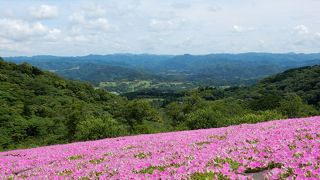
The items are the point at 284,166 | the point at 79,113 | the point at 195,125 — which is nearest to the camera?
the point at 284,166

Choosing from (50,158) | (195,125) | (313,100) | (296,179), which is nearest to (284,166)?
(296,179)

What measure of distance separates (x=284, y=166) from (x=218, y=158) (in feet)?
8.64

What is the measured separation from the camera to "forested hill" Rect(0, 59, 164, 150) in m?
76.8

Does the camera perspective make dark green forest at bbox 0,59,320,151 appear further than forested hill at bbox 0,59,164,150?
No

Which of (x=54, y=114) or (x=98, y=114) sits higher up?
(x=98, y=114)

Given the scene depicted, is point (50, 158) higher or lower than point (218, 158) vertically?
lower

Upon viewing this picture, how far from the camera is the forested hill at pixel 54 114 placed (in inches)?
3022

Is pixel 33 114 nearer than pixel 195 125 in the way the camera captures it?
No

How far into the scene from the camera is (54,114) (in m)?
140

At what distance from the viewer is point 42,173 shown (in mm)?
16531

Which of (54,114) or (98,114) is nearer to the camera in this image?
(98,114)

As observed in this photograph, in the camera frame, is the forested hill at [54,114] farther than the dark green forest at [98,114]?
Yes

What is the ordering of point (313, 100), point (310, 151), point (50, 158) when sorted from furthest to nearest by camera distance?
point (313, 100) → point (50, 158) → point (310, 151)

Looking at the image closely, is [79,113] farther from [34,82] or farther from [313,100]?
[313,100]
